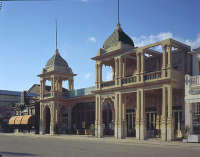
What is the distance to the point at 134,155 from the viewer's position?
14.7 meters

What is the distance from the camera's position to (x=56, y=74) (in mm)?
43125

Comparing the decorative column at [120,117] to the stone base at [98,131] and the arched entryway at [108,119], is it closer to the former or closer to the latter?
the stone base at [98,131]

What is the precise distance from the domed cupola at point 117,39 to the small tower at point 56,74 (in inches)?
478

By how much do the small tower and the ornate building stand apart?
0.17 meters

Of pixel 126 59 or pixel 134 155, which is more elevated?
pixel 126 59

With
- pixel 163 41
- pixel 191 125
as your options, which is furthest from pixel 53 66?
pixel 191 125

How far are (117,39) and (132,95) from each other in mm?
6580

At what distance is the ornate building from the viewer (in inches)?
1000

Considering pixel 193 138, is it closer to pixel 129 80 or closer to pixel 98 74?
pixel 129 80

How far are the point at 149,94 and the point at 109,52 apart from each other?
6308 millimetres

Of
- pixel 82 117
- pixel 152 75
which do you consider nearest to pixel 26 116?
pixel 82 117

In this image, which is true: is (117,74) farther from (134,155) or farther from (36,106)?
(36,106)

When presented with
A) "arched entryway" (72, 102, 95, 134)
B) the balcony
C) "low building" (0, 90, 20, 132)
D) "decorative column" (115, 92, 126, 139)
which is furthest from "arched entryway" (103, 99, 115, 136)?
"low building" (0, 90, 20, 132)

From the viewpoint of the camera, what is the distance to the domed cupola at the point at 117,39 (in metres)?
32.5
